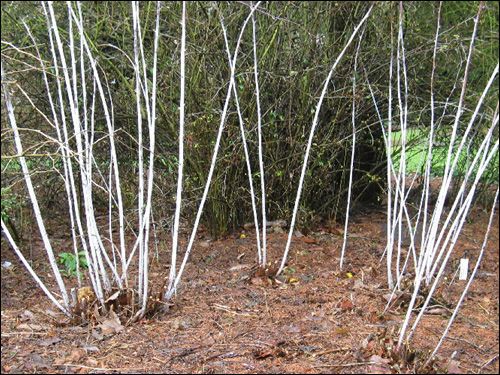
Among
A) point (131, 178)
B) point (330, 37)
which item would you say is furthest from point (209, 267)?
point (330, 37)

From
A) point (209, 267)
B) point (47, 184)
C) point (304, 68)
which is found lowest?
point (209, 267)

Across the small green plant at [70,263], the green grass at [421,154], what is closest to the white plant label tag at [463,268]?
the green grass at [421,154]

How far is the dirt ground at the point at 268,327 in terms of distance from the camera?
108 inches

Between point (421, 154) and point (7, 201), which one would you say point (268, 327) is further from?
point (7, 201)

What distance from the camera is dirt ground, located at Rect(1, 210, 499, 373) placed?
2.74 metres

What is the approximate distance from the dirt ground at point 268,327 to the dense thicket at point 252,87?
596mm

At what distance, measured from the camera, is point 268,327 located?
326 cm

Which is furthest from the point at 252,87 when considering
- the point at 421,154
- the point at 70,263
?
the point at 70,263

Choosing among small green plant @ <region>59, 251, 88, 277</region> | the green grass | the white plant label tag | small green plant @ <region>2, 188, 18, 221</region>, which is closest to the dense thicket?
small green plant @ <region>2, 188, 18, 221</region>

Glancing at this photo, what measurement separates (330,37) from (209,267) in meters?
2.11

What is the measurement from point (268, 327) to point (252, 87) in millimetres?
2175

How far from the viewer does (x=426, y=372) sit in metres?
2.54

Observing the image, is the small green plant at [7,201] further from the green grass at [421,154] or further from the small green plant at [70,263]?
the green grass at [421,154]

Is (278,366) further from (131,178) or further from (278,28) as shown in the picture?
(278,28)
